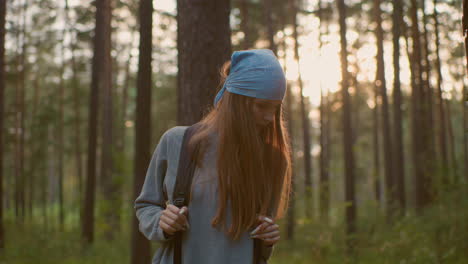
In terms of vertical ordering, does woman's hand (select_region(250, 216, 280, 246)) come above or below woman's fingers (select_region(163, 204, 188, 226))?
below

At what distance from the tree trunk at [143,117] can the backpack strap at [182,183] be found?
16.0ft

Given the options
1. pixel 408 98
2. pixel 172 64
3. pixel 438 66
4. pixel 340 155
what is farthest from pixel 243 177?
pixel 340 155

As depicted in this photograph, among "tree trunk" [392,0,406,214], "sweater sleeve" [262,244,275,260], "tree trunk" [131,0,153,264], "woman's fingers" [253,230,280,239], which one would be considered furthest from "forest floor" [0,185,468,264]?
"woman's fingers" [253,230,280,239]

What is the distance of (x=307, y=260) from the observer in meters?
11.3

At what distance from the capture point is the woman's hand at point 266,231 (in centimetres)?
234

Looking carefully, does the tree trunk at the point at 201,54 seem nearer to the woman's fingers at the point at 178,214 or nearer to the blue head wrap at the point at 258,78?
the blue head wrap at the point at 258,78

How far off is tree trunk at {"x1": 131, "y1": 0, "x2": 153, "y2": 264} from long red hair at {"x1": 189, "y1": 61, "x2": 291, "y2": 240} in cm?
491

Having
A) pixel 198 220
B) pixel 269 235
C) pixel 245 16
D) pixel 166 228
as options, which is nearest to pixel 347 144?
pixel 245 16

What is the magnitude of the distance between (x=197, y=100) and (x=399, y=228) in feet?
28.2

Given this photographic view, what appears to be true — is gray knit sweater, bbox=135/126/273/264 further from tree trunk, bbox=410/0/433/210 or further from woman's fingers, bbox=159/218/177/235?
tree trunk, bbox=410/0/433/210

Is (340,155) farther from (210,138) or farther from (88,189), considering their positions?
(210,138)

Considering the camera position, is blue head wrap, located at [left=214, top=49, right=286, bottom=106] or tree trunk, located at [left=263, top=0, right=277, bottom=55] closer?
blue head wrap, located at [left=214, top=49, right=286, bottom=106]

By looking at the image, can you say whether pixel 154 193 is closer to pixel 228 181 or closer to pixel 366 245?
pixel 228 181

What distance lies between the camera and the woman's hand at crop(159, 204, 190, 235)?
2.21 metres
